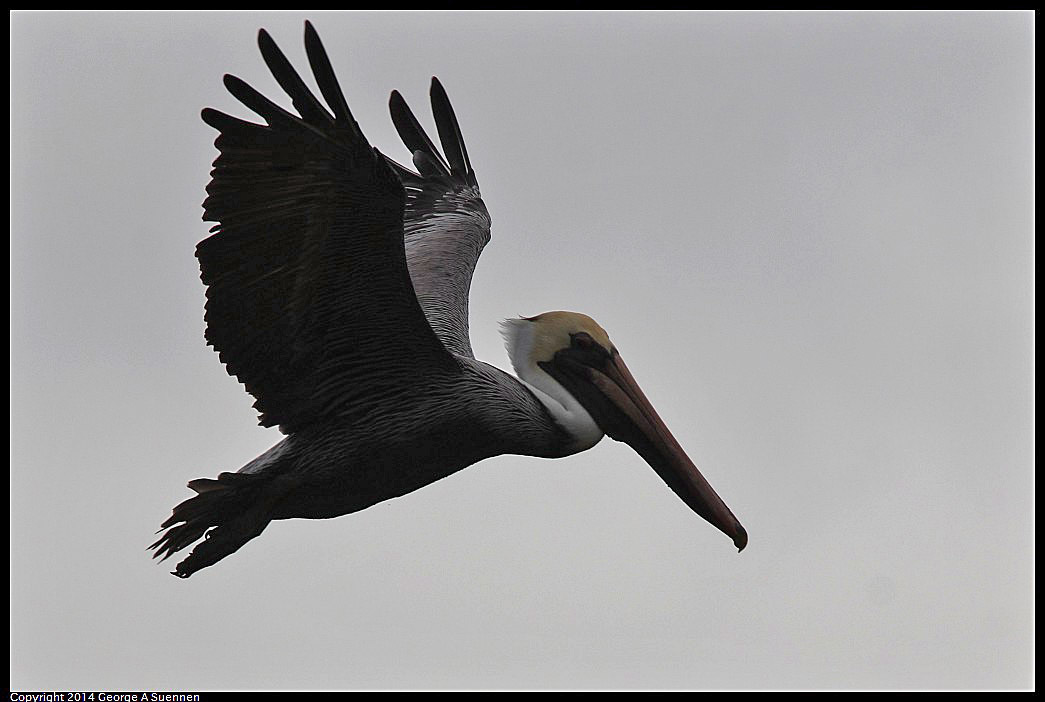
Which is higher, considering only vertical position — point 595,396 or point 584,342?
point 584,342

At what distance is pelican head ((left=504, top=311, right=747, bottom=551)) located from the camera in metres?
8.61

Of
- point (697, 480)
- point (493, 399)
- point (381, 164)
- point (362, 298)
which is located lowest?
point (697, 480)

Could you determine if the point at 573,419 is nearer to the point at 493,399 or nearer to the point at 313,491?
the point at 493,399

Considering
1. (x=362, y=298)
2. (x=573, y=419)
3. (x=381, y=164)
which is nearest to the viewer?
(x=381, y=164)

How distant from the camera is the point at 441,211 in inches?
423

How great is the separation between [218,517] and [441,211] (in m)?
3.47

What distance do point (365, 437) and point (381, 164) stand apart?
5.31ft

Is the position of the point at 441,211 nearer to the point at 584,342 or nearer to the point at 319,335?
the point at 584,342

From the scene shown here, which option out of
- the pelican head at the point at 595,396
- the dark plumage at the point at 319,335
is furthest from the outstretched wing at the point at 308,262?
the pelican head at the point at 595,396

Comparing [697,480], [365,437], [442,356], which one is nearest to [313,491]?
[365,437]

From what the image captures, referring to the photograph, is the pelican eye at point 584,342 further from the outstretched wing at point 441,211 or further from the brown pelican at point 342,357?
the outstretched wing at point 441,211

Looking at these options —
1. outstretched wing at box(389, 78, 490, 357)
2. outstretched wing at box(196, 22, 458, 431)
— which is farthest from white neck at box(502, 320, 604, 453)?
outstretched wing at box(196, 22, 458, 431)

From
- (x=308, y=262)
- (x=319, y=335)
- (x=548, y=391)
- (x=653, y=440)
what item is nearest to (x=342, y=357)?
(x=319, y=335)

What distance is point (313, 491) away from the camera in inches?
317
